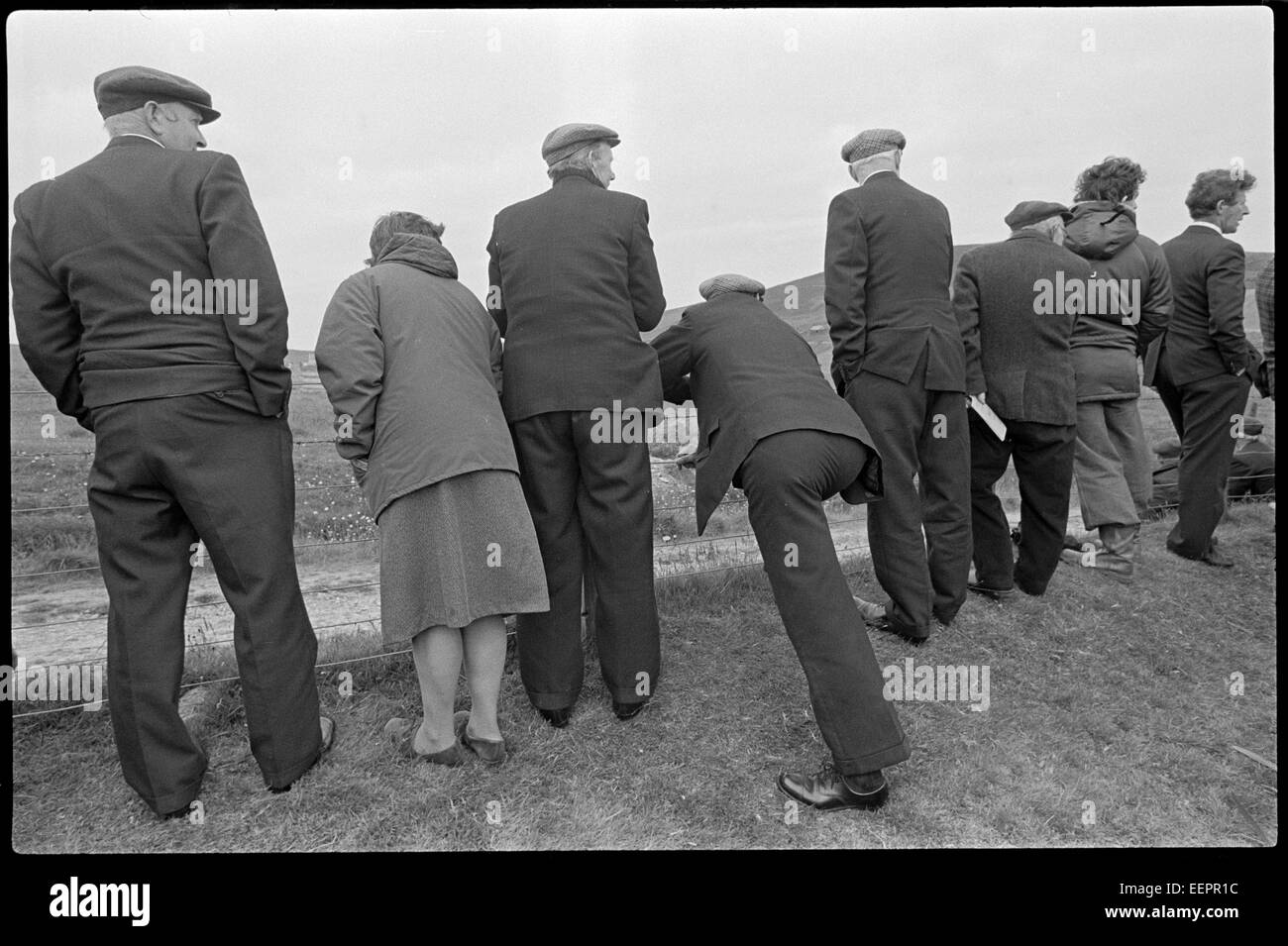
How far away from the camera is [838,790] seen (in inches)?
116

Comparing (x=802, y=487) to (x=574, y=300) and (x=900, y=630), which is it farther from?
(x=900, y=630)

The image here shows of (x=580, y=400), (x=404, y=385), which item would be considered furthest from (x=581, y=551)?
(x=404, y=385)

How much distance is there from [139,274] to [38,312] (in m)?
0.38

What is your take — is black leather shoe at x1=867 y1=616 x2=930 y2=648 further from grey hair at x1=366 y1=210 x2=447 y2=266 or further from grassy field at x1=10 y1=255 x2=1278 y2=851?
grey hair at x1=366 y1=210 x2=447 y2=266

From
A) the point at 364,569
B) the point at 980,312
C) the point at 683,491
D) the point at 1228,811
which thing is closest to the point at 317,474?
the point at 364,569

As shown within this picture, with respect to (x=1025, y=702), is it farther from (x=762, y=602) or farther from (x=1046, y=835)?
(x=762, y=602)

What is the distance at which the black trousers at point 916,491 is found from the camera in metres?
4.01

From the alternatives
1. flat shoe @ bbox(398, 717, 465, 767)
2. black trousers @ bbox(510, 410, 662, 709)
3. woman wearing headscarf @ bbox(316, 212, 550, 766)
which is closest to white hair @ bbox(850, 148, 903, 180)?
black trousers @ bbox(510, 410, 662, 709)

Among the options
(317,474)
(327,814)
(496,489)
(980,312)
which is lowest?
(327,814)

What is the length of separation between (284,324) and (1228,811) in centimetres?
379

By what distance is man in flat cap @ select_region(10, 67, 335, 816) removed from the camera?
2814 mm

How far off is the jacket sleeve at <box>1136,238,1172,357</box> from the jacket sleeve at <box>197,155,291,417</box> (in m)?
4.74

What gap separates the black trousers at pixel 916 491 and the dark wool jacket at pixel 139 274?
261cm

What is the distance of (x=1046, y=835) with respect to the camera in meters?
2.95
